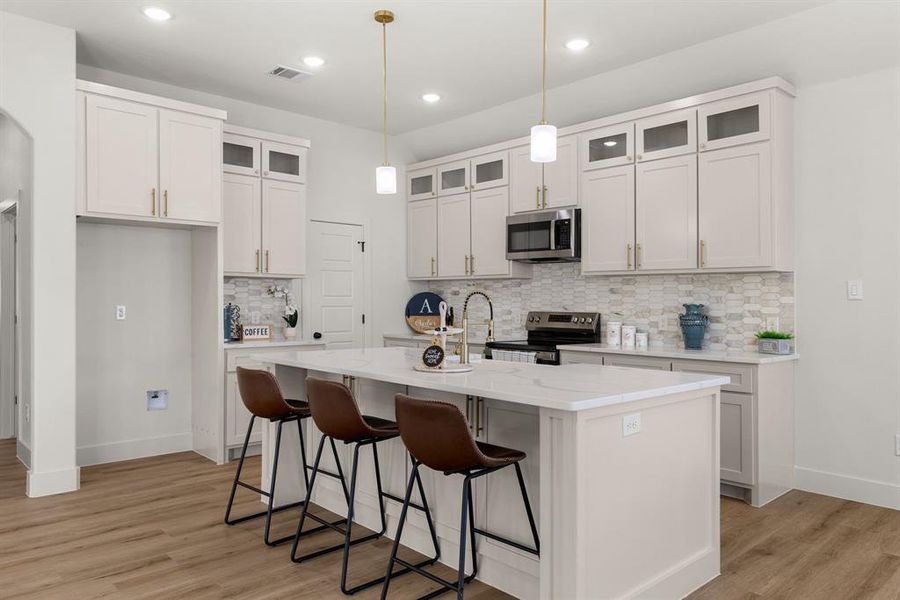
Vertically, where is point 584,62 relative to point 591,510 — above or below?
above

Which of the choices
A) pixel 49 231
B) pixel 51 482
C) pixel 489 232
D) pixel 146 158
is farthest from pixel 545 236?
pixel 51 482

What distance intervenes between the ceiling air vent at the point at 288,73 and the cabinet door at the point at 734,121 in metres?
3.01

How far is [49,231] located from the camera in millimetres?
4051

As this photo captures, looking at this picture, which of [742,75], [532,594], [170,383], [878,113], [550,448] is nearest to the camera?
[550,448]

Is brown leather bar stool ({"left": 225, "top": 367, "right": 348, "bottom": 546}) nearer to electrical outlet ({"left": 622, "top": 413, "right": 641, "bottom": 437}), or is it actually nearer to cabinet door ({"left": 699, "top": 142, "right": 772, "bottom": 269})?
electrical outlet ({"left": 622, "top": 413, "right": 641, "bottom": 437})

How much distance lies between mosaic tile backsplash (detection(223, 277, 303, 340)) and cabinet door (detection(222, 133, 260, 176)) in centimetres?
94

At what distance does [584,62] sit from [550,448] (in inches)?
138

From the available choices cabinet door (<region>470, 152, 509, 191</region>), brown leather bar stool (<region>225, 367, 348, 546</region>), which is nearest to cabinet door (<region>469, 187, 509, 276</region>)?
cabinet door (<region>470, 152, 509, 191</region>)

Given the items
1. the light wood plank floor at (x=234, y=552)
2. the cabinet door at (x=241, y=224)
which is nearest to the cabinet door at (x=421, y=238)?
the cabinet door at (x=241, y=224)

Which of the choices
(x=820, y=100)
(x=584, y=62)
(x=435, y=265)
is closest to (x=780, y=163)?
(x=820, y=100)

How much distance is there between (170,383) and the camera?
5184 millimetres

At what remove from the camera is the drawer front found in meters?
3.89

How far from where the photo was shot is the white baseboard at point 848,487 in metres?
3.82

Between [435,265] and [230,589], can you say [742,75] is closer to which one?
[435,265]
